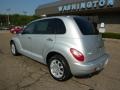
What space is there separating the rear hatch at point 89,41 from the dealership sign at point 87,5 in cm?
1608

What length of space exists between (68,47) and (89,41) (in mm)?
597

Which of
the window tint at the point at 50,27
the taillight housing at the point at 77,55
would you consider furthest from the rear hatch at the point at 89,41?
the window tint at the point at 50,27

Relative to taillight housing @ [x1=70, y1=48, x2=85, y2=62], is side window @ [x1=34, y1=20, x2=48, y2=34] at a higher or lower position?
higher

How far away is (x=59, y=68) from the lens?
4.87m

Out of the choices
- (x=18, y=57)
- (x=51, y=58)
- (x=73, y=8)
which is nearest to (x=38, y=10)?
(x=73, y=8)

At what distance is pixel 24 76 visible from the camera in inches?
205

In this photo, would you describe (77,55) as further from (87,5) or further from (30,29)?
(87,5)

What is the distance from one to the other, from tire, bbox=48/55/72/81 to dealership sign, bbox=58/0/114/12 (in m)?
16.8

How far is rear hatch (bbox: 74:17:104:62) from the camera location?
4.46 meters

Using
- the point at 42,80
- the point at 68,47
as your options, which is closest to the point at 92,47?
the point at 68,47

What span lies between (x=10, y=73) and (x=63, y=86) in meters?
1.88

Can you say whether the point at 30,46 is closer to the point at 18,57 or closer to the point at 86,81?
the point at 18,57

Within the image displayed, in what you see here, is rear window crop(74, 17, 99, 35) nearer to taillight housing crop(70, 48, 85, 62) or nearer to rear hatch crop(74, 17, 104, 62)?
rear hatch crop(74, 17, 104, 62)

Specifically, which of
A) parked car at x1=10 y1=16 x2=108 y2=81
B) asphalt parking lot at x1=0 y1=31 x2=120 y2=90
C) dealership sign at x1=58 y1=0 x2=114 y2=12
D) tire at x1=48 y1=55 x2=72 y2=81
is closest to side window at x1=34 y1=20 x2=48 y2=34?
parked car at x1=10 y1=16 x2=108 y2=81
